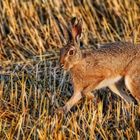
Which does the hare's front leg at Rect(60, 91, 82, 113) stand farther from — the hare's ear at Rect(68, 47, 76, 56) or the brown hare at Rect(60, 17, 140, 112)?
the hare's ear at Rect(68, 47, 76, 56)

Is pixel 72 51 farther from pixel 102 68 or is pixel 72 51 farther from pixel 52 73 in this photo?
pixel 52 73

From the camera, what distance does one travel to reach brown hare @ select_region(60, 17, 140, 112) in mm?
6113

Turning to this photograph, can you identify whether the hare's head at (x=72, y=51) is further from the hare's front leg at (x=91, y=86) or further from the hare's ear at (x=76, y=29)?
the hare's front leg at (x=91, y=86)

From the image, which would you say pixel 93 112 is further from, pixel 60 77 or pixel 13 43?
pixel 13 43

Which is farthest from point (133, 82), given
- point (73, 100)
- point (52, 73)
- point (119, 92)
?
point (52, 73)

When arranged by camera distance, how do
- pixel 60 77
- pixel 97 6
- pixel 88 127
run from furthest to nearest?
pixel 97 6 → pixel 60 77 → pixel 88 127

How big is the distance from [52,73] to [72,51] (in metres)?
1.08

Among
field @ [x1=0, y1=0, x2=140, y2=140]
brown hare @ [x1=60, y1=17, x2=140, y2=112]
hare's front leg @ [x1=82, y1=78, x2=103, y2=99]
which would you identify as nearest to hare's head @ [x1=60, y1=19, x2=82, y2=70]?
brown hare @ [x1=60, y1=17, x2=140, y2=112]

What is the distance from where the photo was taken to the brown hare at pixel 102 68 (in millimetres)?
6113

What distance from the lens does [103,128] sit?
225 inches

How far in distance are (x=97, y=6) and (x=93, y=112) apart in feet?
10.5

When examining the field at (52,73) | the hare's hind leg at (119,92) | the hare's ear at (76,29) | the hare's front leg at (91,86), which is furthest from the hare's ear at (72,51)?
the hare's hind leg at (119,92)

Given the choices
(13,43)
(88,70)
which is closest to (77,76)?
(88,70)

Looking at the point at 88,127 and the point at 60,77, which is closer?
the point at 88,127
